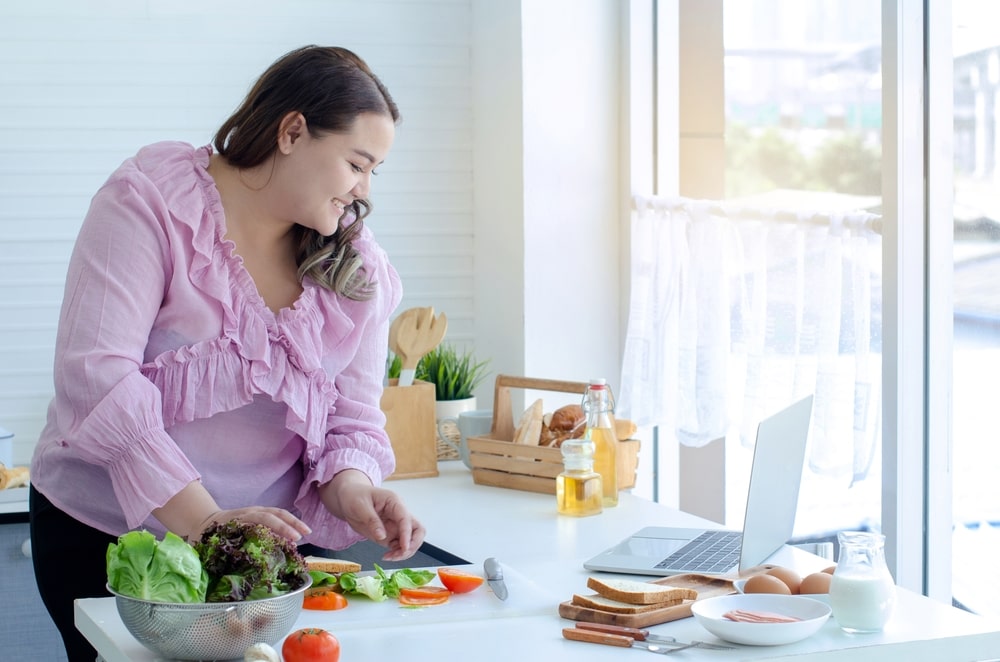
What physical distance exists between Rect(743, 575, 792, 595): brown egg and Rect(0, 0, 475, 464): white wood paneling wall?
2002 mm

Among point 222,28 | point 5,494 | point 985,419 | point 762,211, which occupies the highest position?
point 222,28

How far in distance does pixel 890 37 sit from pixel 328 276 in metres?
1.16

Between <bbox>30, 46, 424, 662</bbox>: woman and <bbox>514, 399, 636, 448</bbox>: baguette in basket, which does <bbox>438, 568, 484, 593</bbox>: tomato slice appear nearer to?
<bbox>30, 46, 424, 662</bbox>: woman

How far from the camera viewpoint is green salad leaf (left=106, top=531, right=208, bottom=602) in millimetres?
1234

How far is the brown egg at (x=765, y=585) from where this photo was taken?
1.47 meters

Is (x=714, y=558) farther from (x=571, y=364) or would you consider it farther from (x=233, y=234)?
(x=571, y=364)

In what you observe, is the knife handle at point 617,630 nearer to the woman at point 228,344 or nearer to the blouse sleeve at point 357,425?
the woman at point 228,344

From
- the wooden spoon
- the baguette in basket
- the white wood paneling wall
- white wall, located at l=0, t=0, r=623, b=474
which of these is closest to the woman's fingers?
the baguette in basket

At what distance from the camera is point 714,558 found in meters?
1.76

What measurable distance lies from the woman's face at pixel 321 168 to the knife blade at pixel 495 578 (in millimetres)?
560

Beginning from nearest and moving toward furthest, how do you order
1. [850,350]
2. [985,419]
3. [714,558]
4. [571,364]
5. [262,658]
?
1. [262,658]
2. [714,558]
3. [985,419]
4. [850,350]
5. [571,364]

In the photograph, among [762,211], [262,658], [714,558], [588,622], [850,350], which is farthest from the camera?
[762,211]

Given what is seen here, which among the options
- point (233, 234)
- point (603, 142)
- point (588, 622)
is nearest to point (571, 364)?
point (603, 142)

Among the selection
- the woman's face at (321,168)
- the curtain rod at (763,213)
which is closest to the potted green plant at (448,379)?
the curtain rod at (763,213)
